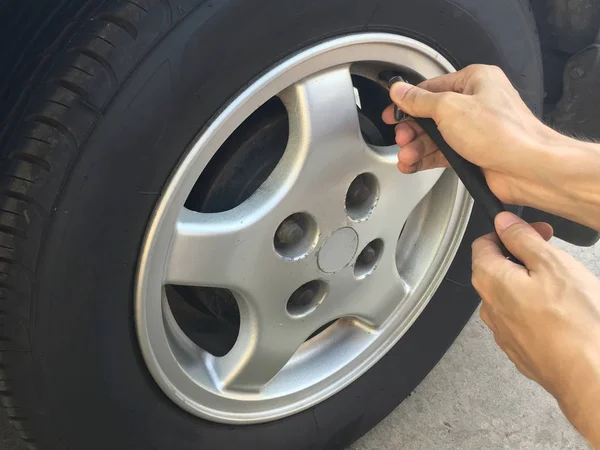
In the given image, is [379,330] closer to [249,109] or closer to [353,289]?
[353,289]

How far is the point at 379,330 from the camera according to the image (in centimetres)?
124

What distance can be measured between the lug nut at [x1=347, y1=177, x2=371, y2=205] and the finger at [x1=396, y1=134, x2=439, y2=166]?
7cm

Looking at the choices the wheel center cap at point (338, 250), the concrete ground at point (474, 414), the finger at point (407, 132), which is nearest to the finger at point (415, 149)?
the finger at point (407, 132)

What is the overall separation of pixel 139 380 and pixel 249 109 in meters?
0.42

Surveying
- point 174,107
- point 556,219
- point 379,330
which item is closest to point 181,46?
point 174,107

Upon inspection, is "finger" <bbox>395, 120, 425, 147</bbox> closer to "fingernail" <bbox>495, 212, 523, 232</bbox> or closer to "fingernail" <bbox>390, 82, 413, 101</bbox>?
"fingernail" <bbox>390, 82, 413, 101</bbox>

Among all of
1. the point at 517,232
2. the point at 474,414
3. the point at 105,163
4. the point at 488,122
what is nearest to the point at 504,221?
the point at 517,232

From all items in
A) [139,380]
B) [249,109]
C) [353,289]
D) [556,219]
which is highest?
[249,109]

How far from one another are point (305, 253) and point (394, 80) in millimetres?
299

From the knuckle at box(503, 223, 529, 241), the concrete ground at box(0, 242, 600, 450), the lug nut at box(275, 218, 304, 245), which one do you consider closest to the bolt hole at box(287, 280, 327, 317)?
the lug nut at box(275, 218, 304, 245)

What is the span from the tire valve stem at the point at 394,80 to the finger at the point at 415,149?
40 millimetres

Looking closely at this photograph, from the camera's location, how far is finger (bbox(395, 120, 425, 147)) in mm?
1014

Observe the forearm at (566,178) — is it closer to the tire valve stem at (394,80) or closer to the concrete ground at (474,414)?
the tire valve stem at (394,80)

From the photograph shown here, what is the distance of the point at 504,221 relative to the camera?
854mm
